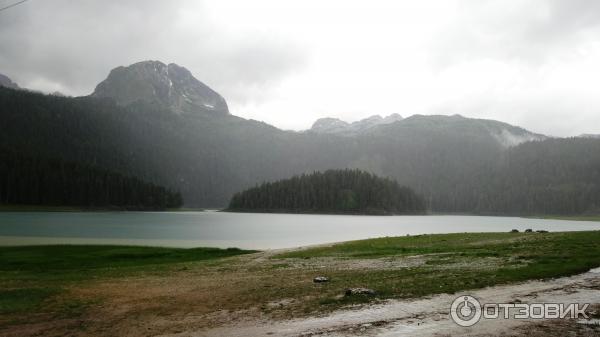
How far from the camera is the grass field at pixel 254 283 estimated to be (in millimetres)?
17844

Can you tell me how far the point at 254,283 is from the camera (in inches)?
994

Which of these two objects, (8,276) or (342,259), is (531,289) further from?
(8,276)

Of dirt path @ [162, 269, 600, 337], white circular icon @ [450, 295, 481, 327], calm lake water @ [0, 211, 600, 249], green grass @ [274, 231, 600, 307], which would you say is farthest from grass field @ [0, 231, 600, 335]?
calm lake water @ [0, 211, 600, 249]

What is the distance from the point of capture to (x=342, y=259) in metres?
36.9

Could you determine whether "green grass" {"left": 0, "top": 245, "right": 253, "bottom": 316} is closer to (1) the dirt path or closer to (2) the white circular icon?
(1) the dirt path

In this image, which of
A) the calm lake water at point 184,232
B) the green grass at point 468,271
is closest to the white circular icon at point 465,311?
the green grass at point 468,271

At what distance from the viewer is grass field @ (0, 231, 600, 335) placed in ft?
58.5

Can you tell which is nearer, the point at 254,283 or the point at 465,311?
the point at 465,311

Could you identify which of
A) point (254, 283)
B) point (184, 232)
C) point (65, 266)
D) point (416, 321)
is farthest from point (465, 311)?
point (184, 232)

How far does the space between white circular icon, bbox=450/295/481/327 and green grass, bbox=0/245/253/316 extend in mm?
15816

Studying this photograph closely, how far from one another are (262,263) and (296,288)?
1489 centimetres

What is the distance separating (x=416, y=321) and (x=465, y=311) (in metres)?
2.21

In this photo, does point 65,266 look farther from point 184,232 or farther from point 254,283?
point 184,232

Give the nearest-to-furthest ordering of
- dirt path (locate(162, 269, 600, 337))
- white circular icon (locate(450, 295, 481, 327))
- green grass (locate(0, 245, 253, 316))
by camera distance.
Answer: dirt path (locate(162, 269, 600, 337)) → white circular icon (locate(450, 295, 481, 327)) → green grass (locate(0, 245, 253, 316))
